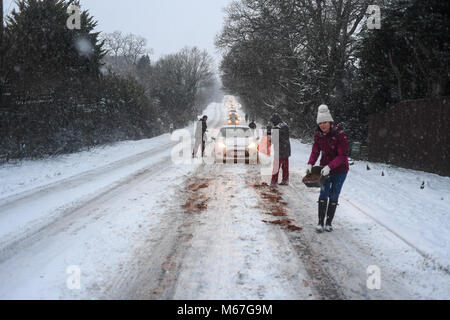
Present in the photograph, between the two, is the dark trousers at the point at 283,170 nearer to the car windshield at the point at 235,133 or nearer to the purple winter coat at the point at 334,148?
the purple winter coat at the point at 334,148

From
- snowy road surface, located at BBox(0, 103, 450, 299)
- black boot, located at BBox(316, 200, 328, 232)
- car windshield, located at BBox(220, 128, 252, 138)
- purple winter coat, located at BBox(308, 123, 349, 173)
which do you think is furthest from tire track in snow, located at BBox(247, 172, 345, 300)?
car windshield, located at BBox(220, 128, 252, 138)

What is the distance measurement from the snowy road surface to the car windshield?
A: 4523mm

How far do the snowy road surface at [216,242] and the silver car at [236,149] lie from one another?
365cm

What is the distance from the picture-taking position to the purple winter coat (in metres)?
5.26

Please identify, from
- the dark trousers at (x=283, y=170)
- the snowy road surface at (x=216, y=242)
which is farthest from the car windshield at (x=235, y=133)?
the snowy road surface at (x=216, y=242)

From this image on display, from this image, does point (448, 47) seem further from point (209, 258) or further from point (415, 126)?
point (209, 258)

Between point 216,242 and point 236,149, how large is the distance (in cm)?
813

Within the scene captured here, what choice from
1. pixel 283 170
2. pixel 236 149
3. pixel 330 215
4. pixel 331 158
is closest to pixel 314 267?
pixel 330 215

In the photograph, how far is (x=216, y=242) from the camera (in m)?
4.88

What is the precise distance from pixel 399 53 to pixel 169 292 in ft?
47.8

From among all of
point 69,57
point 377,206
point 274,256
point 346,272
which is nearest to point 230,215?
point 274,256

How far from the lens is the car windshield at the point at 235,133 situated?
13555 mm

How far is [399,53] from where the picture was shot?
46.8 ft

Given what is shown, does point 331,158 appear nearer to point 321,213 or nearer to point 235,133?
point 321,213
